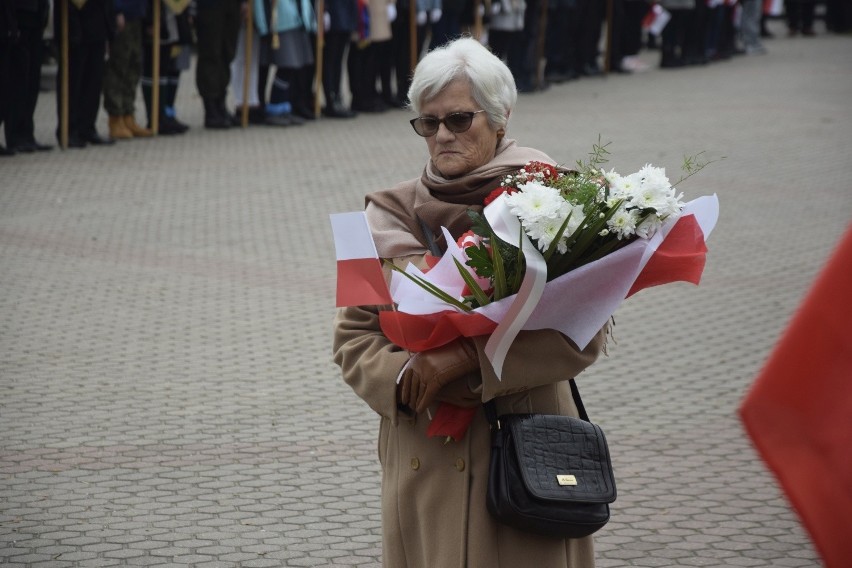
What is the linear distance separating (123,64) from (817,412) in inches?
492

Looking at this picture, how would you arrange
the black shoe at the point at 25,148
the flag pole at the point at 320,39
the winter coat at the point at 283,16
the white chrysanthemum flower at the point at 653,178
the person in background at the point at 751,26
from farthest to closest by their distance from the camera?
1. the person in background at the point at 751,26
2. the flag pole at the point at 320,39
3. the winter coat at the point at 283,16
4. the black shoe at the point at 25,148
5. the white chrysanthemum flower at the point at 653,178

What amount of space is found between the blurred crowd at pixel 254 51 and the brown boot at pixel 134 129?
0.02 metres

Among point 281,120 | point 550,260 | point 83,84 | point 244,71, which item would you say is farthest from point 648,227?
point 281,120

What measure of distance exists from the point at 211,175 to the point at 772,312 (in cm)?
610

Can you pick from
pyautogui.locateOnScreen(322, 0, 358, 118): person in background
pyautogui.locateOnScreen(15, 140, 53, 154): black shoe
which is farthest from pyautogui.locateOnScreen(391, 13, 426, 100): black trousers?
pyautogui.locateOnScreen(15, 140, 53, 154): black shoe

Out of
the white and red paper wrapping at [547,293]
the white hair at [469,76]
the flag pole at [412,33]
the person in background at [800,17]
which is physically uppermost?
the white hair at [469,76]

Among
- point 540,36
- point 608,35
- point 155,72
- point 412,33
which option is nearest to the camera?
point 155,72

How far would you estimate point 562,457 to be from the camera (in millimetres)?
2926

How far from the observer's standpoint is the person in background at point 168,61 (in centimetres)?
1387

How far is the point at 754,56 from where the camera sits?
2436 centimetres

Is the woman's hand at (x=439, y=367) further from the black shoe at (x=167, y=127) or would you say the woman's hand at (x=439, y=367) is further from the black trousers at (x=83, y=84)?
the black shoe at (x=167, y=127)

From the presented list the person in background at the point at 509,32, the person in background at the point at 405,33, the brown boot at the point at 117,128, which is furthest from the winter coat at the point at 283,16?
the person in background at the point at 509,32

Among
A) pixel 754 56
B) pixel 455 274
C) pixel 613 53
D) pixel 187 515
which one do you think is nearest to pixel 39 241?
pixel 187 515

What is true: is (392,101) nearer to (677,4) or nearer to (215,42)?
(215,42)
